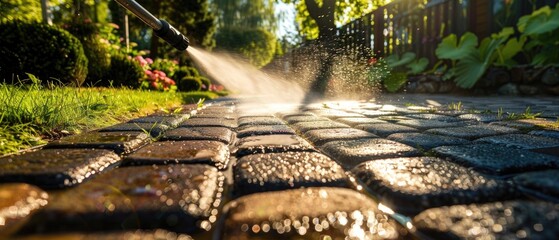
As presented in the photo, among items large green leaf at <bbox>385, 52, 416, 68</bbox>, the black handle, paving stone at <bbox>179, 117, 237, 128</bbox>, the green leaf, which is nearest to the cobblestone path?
paving stone at <bbox>179, 117, 237, 128</bbox>

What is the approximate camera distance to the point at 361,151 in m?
1.27

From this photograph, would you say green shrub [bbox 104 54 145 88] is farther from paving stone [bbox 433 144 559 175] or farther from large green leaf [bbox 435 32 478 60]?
paving stone [bbox 433 144 559 175]

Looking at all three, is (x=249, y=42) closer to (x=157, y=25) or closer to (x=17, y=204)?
(x=157, y=25)

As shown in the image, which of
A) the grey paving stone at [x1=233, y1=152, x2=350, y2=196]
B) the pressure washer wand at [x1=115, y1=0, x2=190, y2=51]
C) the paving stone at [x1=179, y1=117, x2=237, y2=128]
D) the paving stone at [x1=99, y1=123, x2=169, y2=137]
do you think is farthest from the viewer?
the pressure washer wand at [x1=115, y1=0, x2=190, y2=51]

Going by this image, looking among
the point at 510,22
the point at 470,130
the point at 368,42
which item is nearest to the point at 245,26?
the point at 368,42

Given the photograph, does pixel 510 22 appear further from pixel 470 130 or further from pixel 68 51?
pixel 68 51

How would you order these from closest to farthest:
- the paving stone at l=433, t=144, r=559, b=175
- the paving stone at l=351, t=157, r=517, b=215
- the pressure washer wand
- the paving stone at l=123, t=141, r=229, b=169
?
1. the paving stone at l=351, t=157, r=517, b=215
2. the paving stone at l=433, t=144, r=559, b=175
3. the paving stone at l=123, t=141, r=229, b=169
4. the pressure washer wand

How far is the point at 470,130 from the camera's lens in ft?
6.18

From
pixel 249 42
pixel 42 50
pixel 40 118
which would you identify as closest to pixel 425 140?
pixel 40 118

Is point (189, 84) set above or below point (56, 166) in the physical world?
above

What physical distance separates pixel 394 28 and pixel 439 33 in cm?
128

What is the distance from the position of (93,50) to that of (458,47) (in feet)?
22.7

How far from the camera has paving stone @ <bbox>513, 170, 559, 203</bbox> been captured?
0.80 meters

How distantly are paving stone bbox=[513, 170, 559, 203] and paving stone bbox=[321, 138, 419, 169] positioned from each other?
0.39 metres
